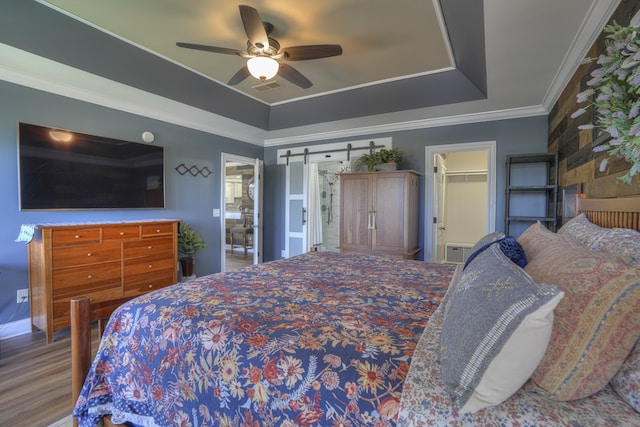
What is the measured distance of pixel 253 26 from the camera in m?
2.11

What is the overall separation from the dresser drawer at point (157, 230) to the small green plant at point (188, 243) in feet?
1.42

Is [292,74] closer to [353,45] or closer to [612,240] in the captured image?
[353,45]

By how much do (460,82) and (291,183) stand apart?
10.4 feet

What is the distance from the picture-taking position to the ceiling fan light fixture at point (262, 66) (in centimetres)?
246

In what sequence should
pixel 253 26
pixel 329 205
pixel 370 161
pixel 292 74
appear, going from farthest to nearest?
1. pixel 329 205
2. pixel 370 161
3. pixel 292 74
4. pixel 253 26

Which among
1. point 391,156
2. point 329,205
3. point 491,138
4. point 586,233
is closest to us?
point 586,233

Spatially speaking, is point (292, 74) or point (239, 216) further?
point (239, 216)

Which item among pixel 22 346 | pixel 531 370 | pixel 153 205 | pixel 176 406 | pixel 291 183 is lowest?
pixel 22 346

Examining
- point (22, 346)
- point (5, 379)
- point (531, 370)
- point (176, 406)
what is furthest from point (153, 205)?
point (531, 370)

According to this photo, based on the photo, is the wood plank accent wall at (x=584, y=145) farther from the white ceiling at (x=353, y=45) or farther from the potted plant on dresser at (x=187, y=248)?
the potted plant on dresser at (x=187, y=248)

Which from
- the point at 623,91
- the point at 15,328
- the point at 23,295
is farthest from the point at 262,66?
the point at 15,328

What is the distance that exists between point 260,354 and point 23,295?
10.8 feet

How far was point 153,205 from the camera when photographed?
12.9ft

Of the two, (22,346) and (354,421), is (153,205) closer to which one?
(22,346)
